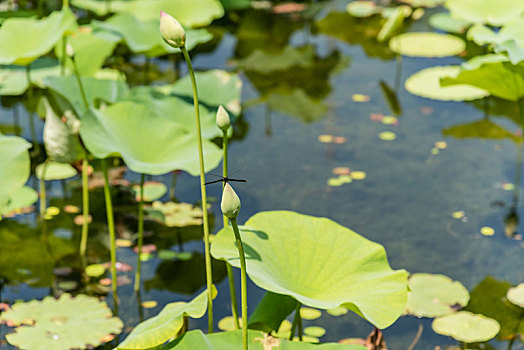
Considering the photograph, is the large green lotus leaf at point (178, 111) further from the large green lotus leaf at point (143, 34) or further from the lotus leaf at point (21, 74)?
the lotus leaf at point (21, 74)

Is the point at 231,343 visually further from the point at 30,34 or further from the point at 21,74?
the point at 21,74

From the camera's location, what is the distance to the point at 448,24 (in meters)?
4.91

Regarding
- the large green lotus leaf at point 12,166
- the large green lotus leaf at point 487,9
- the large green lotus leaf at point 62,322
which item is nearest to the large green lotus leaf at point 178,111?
the large green lotus leaf at point 12,166

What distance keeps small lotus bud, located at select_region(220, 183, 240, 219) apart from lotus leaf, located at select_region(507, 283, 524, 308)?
59.8 inches

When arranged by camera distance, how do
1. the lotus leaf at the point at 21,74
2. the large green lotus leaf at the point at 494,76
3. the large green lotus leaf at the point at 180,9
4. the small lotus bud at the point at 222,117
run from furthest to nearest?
the large green lotus leaf at the point at 180,9 < the lotus leaf at the point at 21,74 < the large green lotus leaf at the point at 494,76 < the small lotus bud at the point at 222,117

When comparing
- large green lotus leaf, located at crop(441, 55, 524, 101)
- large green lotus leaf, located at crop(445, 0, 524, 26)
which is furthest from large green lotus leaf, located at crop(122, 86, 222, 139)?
large green lotus leaf, located at crop(445, 0, 524, 26)

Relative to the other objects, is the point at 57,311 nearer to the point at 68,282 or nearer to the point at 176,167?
the point at 68,282

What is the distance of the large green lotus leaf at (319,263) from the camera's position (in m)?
1.70

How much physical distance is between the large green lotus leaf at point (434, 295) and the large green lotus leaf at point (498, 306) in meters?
0.05

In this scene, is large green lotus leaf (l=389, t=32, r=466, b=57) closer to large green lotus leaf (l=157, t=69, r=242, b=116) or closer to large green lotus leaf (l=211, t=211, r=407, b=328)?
large green lotus leaf (l=157, t=69, r=242, b=116)

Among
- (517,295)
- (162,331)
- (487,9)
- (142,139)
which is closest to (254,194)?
(142,139)

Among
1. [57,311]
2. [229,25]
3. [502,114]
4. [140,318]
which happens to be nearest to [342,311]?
[140,318]

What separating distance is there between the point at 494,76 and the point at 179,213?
1.47 m

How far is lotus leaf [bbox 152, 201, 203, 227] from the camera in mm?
2881
